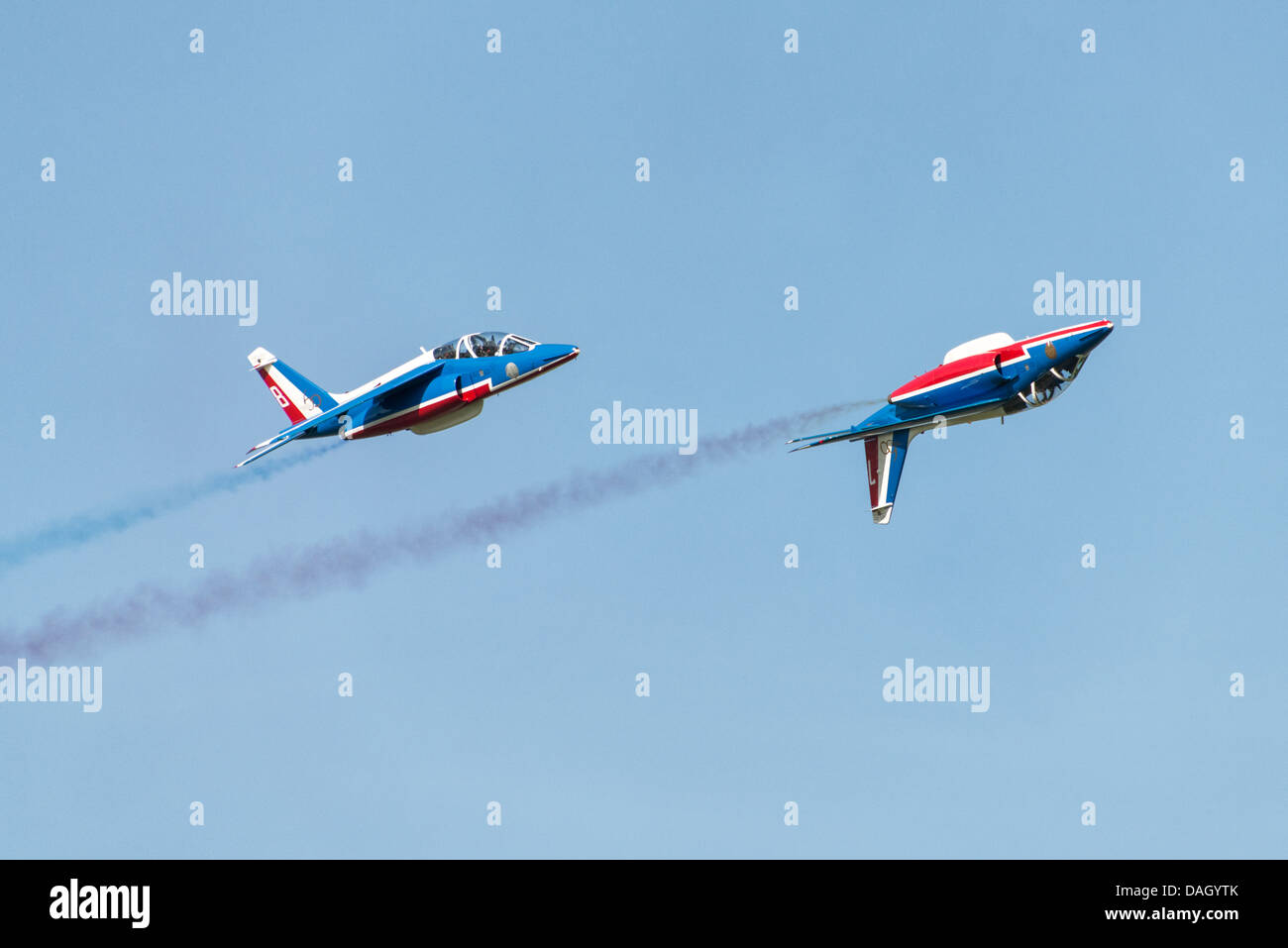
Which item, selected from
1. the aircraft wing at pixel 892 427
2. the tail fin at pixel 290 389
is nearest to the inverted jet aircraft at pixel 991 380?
the aircraft wing at pixel 892 427

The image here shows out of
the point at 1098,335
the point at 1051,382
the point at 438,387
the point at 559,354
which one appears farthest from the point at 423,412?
the point at 1098,335

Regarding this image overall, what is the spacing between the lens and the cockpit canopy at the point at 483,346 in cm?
6706

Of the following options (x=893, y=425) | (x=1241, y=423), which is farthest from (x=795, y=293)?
(x=1241, y=423)

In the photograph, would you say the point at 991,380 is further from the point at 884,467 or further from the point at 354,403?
the point at 354,403

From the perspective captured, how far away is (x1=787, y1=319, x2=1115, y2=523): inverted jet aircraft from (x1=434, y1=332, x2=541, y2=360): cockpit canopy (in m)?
10.2

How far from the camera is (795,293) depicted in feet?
233

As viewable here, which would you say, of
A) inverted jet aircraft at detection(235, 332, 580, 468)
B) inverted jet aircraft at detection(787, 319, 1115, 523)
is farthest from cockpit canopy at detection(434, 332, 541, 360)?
inverted jet aircraft at detection(787, 319, 1115, 523)

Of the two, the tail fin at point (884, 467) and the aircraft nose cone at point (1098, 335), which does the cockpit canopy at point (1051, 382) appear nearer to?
the aircraft nose cone at point (1098, 335)

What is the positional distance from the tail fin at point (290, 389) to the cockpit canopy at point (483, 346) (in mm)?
5718

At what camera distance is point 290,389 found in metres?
72.3

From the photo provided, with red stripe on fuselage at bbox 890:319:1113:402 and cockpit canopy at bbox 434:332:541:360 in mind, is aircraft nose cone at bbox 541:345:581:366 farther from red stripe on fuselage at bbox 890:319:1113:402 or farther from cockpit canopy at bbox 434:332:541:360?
red stripe on fuselage at bbox 890:319:1113:402

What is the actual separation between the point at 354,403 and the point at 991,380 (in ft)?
73.0

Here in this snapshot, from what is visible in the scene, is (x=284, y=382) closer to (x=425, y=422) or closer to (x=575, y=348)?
(x=425, y=422)
